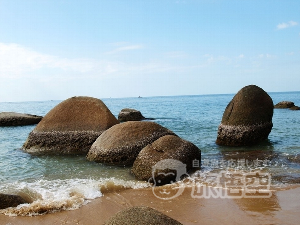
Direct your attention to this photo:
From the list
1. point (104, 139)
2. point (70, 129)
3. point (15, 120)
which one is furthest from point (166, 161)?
point (15, 120)

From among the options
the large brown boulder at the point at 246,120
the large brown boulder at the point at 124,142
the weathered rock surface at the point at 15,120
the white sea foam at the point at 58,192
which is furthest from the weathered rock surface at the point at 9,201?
the weathered rock surface at the point at 15,120

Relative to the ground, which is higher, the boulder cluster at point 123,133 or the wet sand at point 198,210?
the boulder cluster at point 123,133

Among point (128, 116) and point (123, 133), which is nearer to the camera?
point (123, 133)

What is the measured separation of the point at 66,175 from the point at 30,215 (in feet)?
9.63

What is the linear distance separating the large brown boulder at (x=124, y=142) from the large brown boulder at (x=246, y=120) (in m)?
3.50

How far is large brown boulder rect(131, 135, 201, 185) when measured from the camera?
725cm

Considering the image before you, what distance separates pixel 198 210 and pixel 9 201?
3.52m

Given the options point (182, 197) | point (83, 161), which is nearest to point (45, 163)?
point (83, 161)

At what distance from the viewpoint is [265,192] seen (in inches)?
247

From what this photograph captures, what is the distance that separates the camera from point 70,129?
1177 cm

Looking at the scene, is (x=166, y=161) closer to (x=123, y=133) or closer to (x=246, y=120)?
(x=123, y=133)

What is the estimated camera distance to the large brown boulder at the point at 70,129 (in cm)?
1156

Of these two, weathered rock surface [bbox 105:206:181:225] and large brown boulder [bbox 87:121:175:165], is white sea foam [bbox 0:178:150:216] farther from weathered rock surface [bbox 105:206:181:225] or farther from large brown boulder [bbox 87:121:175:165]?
weathered rock surface [bbox 105:206:181:225]

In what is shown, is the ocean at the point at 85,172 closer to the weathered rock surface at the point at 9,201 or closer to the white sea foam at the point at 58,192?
the white sea foam at the point at 58,192
